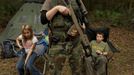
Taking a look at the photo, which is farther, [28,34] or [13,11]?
[13,11]

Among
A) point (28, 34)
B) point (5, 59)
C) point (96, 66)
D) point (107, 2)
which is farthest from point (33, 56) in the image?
point (107, 2)

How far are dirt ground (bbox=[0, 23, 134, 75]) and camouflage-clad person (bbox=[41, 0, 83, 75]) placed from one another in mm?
3346

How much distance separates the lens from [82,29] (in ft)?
19.4

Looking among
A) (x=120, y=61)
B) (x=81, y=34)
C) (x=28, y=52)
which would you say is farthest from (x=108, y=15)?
(x=81, y=34)

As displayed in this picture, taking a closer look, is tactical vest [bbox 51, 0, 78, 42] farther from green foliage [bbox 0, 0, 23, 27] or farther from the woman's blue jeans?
green foliage [bbox 0, 0, 23, 27]

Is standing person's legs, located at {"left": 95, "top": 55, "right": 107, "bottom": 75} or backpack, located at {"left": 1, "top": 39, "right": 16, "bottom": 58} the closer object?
standing person's legs, located at {"left": 95, "top": 55, "right": 107, "bottom": 75}

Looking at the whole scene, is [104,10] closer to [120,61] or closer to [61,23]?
[120,61]

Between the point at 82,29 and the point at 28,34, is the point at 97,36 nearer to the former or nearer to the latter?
the point at 28,34

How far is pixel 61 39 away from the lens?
230 inches

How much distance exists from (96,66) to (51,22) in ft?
6.95

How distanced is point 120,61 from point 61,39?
466 cm

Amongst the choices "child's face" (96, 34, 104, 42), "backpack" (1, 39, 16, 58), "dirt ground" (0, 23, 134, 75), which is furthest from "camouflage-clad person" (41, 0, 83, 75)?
"backpack" (1, 39, 16, 58)

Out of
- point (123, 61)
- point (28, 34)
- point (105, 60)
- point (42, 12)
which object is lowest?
point (123, 61)

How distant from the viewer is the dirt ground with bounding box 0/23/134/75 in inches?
366
